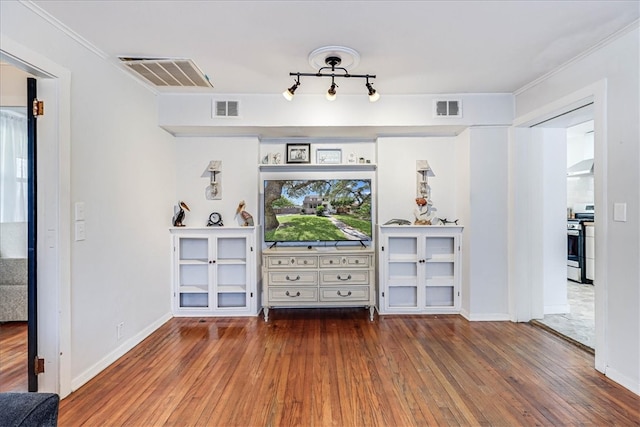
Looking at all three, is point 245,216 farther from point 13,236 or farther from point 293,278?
point 13,236

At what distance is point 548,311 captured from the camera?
375 centimetres

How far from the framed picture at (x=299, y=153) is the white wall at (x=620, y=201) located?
270 cm

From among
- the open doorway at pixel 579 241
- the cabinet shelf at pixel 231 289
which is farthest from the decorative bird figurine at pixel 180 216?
the open doorway at pixel 579 241

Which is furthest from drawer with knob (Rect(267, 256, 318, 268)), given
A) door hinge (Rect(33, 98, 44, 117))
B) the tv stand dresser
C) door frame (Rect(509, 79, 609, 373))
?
door frame (Rect(509, 79, 609, 373))

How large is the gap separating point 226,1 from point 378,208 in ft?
8.89

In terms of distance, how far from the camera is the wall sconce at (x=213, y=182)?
3.91 metres

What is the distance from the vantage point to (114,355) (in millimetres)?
2678

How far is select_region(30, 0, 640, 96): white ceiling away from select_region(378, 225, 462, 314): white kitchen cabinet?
1.72m

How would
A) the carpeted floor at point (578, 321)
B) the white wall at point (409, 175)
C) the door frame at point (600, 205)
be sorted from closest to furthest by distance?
1. the door frame at point (600, 205)
2. the carpeted floor at point (578, 321)
3. the white wall at point (409, 175)

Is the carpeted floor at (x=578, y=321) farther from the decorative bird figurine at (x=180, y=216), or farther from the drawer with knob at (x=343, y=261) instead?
the decorative bird figurine at (x=180, y=216)

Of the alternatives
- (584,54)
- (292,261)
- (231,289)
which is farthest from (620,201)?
(231,289)

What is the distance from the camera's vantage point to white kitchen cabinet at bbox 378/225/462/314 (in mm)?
3773

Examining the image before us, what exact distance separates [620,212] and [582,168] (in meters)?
4.42

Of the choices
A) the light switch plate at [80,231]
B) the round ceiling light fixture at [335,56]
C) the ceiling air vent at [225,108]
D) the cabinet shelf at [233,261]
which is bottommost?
the cabinet shelf at [233,261]
